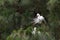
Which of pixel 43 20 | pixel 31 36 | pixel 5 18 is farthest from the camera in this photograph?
pixel 5 18

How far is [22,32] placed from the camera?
8.01 ft

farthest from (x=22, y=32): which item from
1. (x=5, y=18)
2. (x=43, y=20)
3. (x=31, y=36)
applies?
(x=5, y=18)

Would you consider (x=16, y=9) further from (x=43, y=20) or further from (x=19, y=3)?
(x=43, y=20)

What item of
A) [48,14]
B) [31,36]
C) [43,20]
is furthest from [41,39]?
[48,14]

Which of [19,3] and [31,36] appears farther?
[19,3]

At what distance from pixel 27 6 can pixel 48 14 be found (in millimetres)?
309

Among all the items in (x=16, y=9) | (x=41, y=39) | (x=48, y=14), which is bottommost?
(x=41, y=39)

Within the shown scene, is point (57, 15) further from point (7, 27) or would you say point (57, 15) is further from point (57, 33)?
point (7, 27)

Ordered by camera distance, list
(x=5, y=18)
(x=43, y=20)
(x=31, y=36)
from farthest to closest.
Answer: (x=5, y=18) < (x=43, y=20) < (x=31, y=36)

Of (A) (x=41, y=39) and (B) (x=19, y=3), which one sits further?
(B) (x=19, y=3)

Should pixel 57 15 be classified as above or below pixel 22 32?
above

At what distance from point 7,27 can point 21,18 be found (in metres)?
0.23

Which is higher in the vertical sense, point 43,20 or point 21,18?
point 21,18

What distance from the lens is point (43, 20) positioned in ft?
10.8
